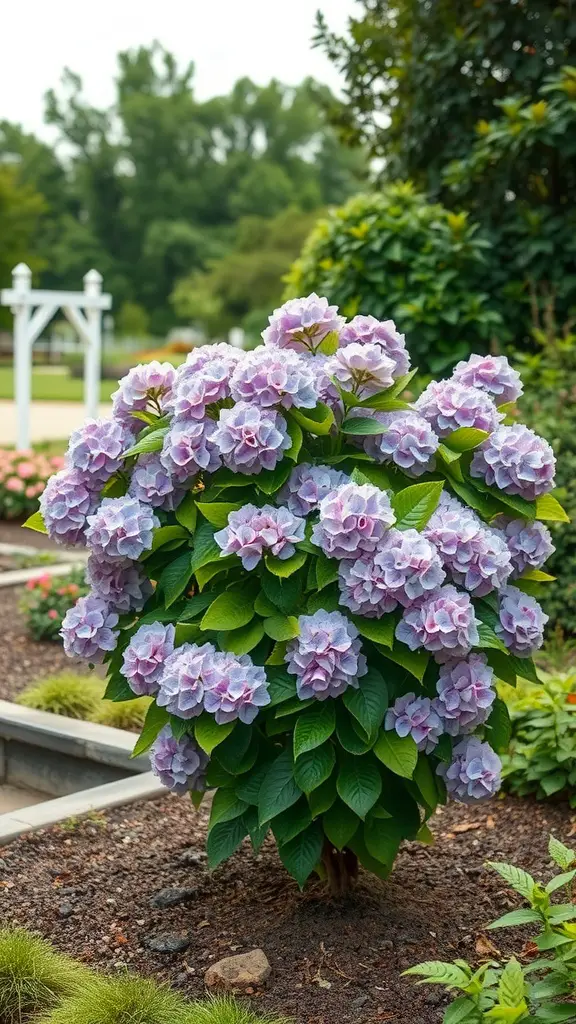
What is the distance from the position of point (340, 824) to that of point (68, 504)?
103 centimetres

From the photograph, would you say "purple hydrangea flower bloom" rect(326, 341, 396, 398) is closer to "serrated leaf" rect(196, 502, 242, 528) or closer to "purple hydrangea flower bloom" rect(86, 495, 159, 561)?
"serrated leaf" rect(196, 502, 242, 528)

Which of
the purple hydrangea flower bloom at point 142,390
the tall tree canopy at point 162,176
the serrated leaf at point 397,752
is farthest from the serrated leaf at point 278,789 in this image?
the tall tree canopy at point 162,176

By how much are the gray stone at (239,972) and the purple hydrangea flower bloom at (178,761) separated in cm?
43

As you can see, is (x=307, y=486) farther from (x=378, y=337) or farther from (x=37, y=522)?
(x=37, y=522)

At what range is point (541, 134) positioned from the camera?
7.39 metres

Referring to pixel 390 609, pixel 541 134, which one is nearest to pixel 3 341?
pixel 541 134

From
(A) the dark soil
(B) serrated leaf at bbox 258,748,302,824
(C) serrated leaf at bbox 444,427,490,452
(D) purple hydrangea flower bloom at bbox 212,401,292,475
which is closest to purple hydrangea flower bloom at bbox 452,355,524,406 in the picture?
(C) serrated leaf at bbox 444,427,490,452

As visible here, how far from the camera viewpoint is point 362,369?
291 centimetres

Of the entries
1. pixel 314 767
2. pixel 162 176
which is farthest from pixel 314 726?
pixel 162 176

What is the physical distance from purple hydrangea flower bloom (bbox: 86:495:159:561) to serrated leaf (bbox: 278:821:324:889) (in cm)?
81

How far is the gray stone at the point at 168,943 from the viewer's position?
10.2 ft

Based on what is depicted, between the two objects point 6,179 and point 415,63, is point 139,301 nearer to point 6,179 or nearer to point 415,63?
point 6,179

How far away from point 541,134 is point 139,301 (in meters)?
65.0

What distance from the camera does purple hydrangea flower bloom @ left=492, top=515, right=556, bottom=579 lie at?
9.88 feet
